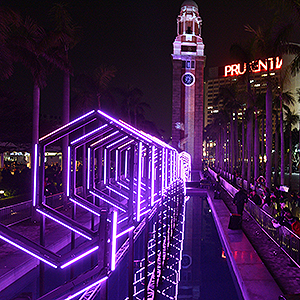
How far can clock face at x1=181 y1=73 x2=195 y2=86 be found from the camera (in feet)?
225

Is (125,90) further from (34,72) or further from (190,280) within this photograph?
(190,280)

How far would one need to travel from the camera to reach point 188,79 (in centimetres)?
6850

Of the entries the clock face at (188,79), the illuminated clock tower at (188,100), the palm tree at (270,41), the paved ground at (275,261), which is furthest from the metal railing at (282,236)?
the clock face at (188,79)

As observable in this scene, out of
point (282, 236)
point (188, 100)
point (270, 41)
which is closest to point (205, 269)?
point (282, 236)

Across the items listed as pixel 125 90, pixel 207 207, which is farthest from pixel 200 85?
pixel 207 207

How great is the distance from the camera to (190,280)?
10430 mm

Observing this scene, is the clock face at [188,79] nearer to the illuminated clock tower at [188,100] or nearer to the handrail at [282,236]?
the illuminated clock tower at [188,100]

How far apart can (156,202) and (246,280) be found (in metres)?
3.64

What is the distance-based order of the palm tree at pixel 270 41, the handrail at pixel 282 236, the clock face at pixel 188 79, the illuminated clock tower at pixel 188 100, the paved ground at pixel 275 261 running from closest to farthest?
the paved ground at pixel 275 261, the handrail at pixel 282 236, the palm tree at pixel 270 41, the illuminated clock tower at pixel 188 100, the clock face at pixel 188 79

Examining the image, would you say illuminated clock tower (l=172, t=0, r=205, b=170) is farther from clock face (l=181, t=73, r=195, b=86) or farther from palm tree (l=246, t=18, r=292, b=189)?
palm tree (l=246, t=18, r=292, b=189)

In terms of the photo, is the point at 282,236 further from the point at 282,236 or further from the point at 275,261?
the point at 275,261

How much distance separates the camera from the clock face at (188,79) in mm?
68438

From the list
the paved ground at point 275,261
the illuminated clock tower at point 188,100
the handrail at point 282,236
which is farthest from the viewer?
the illuminated clock tower at point 188,100

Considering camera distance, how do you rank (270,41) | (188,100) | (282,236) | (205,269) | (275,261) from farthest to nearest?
(188,100) < (270,41) < (205,269) < (282,236) < (275,261)
